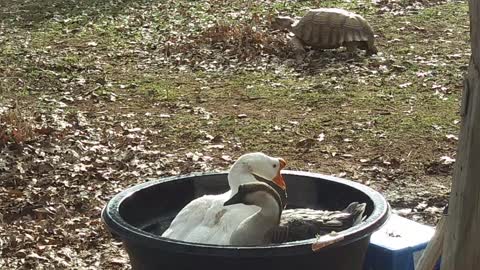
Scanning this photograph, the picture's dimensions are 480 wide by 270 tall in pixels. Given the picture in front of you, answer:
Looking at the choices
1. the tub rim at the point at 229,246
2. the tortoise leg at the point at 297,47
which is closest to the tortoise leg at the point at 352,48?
the tortoise leg at the point at 297,47

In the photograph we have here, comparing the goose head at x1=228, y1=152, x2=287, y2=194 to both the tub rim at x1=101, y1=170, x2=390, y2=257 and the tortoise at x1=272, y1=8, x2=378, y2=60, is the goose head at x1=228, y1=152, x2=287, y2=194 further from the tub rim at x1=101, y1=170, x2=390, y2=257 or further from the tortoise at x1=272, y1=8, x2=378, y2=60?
the tortoise at x1=272, y1=8, x2=378, y2=60

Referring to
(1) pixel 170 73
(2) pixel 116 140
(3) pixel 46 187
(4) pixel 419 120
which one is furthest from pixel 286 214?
(1) pixel 170 73

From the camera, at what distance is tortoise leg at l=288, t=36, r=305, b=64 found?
9.98m

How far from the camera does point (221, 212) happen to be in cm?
315

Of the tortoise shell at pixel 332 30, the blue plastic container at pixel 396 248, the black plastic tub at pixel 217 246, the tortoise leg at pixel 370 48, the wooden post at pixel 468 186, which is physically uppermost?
the wooden post at pixel 468 186

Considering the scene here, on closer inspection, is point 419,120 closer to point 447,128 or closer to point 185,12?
point 447,128

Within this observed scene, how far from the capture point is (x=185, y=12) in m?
12.8

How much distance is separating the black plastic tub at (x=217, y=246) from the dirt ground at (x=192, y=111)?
54.4 inches

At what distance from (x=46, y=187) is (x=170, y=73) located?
3.64 m

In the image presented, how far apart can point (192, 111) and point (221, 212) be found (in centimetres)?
468

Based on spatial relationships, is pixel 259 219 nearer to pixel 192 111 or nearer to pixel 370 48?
pixel 192 111

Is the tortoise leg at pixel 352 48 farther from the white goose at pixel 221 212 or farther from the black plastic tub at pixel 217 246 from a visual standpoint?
the white goose at pixel 221 212

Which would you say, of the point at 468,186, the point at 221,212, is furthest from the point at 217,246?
the point at 468,186

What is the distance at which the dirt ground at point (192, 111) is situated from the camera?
556 centimetres
